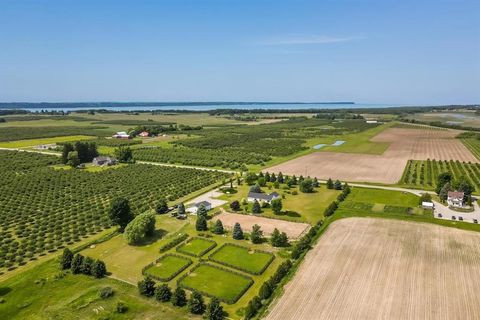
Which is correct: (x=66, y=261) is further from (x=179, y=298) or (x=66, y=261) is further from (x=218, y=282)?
(x=218, y=282)

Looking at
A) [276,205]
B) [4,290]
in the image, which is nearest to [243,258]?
[276,205]

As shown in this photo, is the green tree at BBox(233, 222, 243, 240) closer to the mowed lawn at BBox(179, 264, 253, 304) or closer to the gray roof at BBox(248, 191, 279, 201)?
the mowed lawn at BBox(179, 264, 253, 304)

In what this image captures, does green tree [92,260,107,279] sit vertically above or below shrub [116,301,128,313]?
above

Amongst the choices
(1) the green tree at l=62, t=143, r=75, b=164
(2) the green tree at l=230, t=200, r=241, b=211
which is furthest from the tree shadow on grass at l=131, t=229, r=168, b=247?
(1) the green tree at l=62, t=143, r=75, b=164

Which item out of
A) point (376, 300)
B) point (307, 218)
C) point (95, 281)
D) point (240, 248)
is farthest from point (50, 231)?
point (376, 300)

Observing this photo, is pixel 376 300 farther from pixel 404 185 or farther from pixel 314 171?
pixel 314 171

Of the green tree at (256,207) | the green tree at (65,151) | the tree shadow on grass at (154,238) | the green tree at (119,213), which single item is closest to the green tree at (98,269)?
the tree shadow on grass at (154,238)
